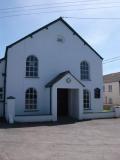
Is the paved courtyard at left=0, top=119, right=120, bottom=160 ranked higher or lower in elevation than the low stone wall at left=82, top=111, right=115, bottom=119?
lower

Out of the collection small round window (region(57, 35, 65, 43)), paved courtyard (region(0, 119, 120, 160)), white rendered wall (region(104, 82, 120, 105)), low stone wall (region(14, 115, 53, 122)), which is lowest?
paved courtyard (region(0, 119, 120, 160))

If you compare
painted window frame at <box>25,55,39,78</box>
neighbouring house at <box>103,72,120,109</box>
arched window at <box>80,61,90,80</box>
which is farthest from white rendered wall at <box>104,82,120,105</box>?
painted window frame at <box>25,55,39,78</box>

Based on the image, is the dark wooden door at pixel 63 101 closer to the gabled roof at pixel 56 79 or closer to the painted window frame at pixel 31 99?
the gabled roof at pixel 56 79

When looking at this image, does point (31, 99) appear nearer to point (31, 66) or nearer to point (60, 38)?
point (31, 66)

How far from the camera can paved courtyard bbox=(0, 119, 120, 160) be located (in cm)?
1106

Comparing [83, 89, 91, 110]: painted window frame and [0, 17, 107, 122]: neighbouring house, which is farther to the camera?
[83, 89, 91, 110]: painted window frame

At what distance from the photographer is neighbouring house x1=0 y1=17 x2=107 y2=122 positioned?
24.3m

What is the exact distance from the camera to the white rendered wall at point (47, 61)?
2453 centimetres

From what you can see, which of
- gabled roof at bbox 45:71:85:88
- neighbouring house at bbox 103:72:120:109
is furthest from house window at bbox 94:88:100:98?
neighbouring house at bbox 103:72:120:109

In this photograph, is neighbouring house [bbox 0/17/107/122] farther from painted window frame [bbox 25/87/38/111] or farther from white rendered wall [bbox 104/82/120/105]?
white rendered wall [bbox 104/82/120/105]

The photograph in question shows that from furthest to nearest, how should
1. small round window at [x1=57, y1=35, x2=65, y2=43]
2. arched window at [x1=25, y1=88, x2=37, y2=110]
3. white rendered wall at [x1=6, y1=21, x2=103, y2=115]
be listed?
1. small round window at [x1=57, y1=35, x2=65, y2=43]
2. arched window at [x1=25, y1=88, x2=37, y2=110]
3. white rendered wall at [x1=6, y1=21, x2=103, y2=115]

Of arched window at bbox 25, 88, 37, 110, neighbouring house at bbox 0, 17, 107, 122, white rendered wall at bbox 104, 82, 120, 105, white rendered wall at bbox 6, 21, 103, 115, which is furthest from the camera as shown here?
white rendered wall at bbox 104, 82, 120, 105

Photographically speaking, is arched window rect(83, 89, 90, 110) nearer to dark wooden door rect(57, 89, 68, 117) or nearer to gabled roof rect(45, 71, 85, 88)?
dark wooden door rect(57, 89, 68, 117)

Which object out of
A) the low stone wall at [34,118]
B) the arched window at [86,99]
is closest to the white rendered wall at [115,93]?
the arched window at [86,99]
